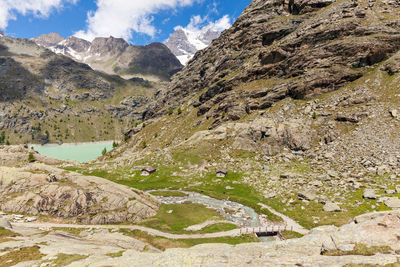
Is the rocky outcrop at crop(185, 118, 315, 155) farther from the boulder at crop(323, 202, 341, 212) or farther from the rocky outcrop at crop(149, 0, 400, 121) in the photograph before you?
the boulder at crop(323, 202, 341, 212)

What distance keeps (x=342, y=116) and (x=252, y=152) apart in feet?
126

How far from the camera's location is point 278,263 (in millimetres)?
15664

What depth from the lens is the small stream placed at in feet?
178

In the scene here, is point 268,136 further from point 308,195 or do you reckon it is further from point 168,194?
point 168,194

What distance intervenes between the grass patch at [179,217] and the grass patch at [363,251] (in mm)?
37183

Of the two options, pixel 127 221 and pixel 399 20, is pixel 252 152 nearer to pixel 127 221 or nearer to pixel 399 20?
pixel 127 221

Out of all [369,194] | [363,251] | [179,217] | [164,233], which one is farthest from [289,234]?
[363,251]

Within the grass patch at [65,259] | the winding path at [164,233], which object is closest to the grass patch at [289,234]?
the winding path at [164,233]

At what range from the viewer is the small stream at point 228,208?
54219mm

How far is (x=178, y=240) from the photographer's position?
4362cm

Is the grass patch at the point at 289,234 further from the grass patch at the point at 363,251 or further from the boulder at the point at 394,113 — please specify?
the boulder at the point at 394,113

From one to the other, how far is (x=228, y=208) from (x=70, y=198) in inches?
1728

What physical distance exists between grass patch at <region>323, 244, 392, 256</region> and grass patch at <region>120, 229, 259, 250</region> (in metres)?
28.5

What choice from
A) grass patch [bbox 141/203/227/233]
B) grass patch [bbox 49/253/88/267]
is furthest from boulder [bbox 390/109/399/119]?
grass patch [bbox 49/253/88/267]
